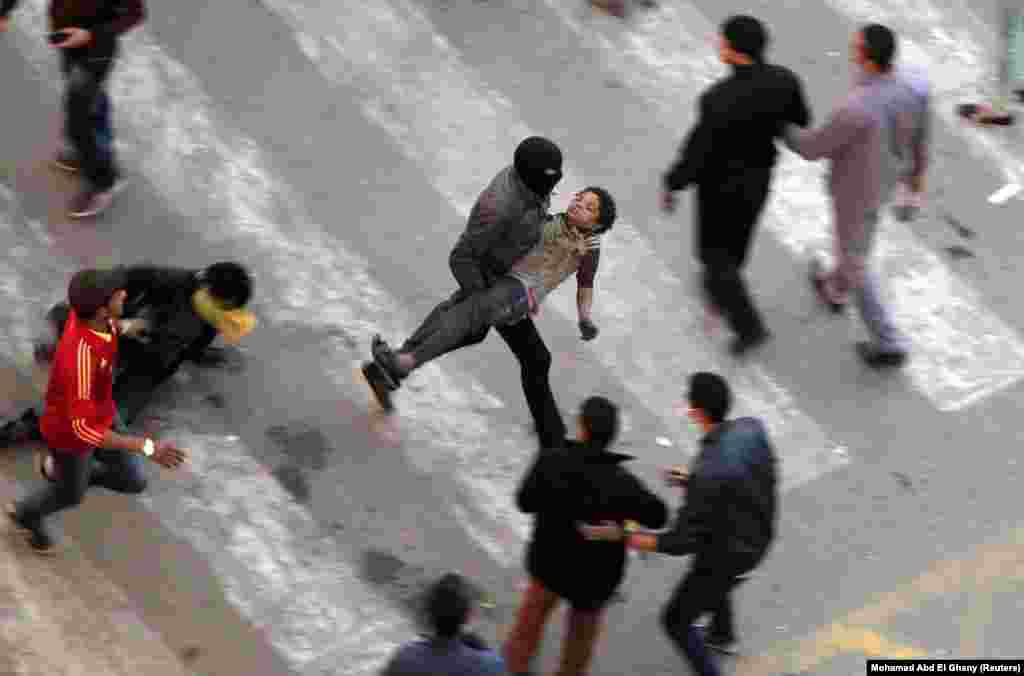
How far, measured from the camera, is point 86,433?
315 inches

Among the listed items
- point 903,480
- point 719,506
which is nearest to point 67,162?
point 719,506

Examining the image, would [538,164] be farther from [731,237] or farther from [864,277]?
[864,277]

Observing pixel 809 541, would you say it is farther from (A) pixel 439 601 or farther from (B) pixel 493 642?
(A) pixel 439 601

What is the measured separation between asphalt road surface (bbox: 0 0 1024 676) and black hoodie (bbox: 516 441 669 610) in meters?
1.15

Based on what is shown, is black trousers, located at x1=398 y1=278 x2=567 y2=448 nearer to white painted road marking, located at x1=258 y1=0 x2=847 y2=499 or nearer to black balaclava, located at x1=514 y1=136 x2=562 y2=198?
white painted road marking, located at x1=258 y1=0 x2=847 y2=499

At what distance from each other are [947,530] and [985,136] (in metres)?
3.07

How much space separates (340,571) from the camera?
891cm

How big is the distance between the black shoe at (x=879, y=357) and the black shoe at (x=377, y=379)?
104 inches

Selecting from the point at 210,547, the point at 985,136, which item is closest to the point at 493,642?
the point at 210,547

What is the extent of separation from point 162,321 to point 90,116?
1.59 m

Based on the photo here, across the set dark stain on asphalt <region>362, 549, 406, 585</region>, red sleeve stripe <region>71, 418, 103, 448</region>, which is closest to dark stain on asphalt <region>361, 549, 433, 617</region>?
dark stain on asphalt <region>362, 549, 406, 585</region>

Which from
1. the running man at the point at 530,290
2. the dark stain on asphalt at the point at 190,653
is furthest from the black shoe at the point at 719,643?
the dark stain on asphalt at the point at 190,653

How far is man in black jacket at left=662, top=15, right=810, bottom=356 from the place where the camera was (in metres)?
9.19

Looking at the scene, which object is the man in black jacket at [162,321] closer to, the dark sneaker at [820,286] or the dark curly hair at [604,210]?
the dark curly hair at [604,210]
